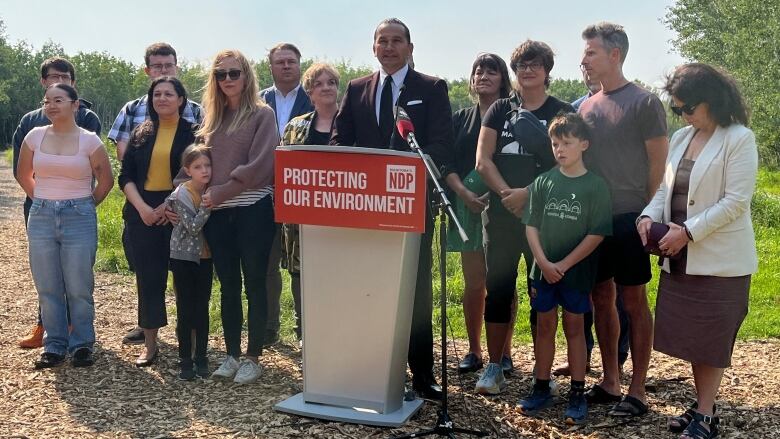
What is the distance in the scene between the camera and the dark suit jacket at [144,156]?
17.8ft

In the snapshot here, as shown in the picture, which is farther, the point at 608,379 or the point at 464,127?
the point at 464,127

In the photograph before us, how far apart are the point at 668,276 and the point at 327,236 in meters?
1.78

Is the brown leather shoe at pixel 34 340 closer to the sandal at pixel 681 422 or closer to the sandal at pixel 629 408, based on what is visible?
the sandal at pixel 629 408

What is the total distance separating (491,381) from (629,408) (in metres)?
0.82

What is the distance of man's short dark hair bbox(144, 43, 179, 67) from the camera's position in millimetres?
6367

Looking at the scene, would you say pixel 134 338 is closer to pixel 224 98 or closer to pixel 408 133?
pixel 224 98

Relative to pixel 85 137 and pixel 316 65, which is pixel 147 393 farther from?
pixel 316 65

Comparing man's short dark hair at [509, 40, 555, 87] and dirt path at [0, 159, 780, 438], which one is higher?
man's short dark hair at [509, 40, 555, 87]

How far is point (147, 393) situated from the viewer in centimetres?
507

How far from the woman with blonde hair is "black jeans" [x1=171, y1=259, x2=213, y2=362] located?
150mm

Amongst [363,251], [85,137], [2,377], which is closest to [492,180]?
[363,251]

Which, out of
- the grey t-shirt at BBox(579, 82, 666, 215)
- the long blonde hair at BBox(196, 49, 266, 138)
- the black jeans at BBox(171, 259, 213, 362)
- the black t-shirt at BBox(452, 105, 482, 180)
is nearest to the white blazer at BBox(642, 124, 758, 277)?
the grey t-shirt at BBox(579, 82, 666, 215)

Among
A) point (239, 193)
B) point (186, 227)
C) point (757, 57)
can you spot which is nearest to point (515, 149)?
point (239, 193)

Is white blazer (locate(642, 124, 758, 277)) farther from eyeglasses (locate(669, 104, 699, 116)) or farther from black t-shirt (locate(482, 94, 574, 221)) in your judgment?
black t-shirt (locate(482, 94, 574, 221))
